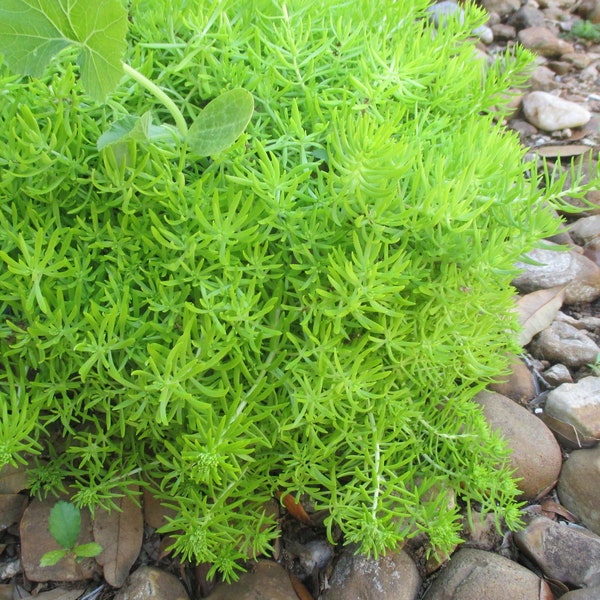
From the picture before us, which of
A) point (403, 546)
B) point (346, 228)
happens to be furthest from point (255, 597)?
point (346, 228)

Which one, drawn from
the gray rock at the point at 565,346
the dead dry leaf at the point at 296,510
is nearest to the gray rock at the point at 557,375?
the gray rock at the point at 565,346

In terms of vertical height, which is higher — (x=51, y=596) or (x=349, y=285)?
(x=349, y=285)

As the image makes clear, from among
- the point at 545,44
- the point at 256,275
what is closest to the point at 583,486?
the point at 256,275

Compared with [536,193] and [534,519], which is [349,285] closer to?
[536,193]

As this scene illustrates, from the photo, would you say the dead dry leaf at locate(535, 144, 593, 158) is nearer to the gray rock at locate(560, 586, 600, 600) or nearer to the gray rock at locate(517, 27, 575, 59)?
the gray rock at locate(517, 27, 575, 59)

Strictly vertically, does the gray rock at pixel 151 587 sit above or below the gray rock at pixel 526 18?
below

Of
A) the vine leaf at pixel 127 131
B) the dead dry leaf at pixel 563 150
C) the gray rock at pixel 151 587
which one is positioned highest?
the vine leaf at pixel 127 131

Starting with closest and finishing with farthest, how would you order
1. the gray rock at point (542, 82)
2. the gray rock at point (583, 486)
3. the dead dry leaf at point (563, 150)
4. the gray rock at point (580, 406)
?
the gray rock at point (583, 486) < the gray rock at point (580, 406) < the dead dry leaf at point (563, 150) < the gray rock at point (542, 82)

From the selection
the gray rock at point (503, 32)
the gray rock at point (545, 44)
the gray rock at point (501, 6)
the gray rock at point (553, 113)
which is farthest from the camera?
the gray rock at point (501, 6)

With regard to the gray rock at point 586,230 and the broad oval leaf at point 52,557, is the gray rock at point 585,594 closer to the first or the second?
the broad oval leaf at point 52,557
